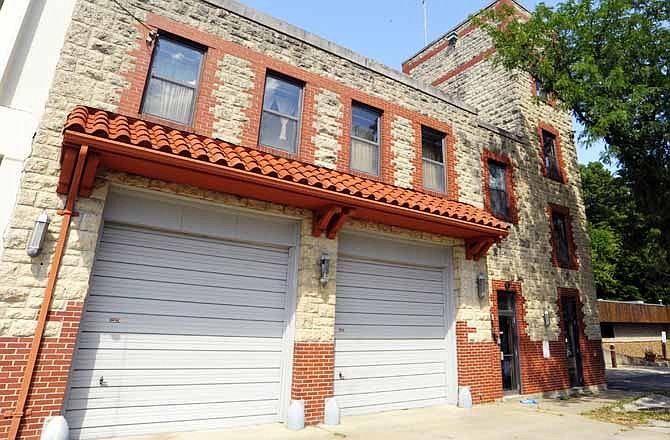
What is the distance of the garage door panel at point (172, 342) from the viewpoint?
5.98 metres

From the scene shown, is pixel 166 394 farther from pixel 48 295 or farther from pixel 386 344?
pixel 386 344

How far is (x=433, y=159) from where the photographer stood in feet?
35.6

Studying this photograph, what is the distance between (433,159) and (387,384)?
20.2 ft

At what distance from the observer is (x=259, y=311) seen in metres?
7.35

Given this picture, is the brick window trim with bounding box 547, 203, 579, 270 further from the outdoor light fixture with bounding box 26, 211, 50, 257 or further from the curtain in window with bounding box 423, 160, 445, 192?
the outdoor light fixture with bounding box 26, 211, 50, 257

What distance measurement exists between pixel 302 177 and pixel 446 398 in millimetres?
6539

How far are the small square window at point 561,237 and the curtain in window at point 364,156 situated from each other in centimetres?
797

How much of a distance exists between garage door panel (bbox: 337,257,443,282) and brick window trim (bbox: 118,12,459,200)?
2112mm

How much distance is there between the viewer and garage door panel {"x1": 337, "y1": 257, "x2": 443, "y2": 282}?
852 centimetres

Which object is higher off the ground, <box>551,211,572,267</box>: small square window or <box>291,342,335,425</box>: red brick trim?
<box>551,211,572,267</box>: small square window

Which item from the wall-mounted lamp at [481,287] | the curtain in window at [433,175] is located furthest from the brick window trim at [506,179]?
the wall-mounted lamp at [481,287]

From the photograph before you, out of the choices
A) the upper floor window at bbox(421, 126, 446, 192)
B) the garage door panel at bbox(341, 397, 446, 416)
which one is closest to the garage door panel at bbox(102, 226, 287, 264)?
the garage door panel at bbox(341, 397, 446, 416)

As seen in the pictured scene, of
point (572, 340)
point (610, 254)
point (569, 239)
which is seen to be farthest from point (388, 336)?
point (610, 254)

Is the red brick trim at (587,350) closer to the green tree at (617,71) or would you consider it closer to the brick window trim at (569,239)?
the brick window trim at (569,239)
